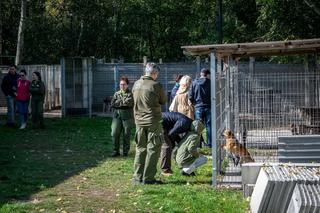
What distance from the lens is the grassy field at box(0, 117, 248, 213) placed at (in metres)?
8.59

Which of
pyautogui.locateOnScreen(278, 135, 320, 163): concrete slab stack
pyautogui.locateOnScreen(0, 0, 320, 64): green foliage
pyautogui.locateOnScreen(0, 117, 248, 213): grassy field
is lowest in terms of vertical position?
pyautogui.locateOnScreen(0, 117, 248, 213): grassy field

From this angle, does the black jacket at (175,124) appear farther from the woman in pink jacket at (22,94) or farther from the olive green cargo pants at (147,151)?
the woman in pink jacket at (22,94)

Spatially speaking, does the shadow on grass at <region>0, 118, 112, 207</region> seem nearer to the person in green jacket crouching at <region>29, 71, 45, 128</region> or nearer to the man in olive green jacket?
the person in green jacket crouching at <region>29, 71, 45, 128</region>

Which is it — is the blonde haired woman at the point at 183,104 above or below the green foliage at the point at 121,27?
below

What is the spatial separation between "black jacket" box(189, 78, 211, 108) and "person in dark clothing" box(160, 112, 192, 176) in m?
3.42

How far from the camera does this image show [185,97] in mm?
13641

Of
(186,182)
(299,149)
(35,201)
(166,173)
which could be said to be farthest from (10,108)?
(299,149)

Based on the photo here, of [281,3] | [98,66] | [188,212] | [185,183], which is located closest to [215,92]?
[185,183]

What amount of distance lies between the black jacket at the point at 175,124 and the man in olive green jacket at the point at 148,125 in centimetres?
68

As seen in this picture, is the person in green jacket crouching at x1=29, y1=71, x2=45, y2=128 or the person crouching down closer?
the person crouching down

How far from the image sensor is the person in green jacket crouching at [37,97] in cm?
1881

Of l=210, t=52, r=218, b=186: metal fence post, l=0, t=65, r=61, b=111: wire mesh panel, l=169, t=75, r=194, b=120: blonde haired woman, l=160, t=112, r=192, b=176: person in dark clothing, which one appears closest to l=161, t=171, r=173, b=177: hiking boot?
l=160, t=112, r=192, b=176: person in dark clothing

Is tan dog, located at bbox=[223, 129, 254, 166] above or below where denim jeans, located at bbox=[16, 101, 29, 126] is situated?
below

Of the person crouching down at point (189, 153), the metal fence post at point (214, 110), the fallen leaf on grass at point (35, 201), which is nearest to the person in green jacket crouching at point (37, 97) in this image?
the person crouching down at point (189, 153)
